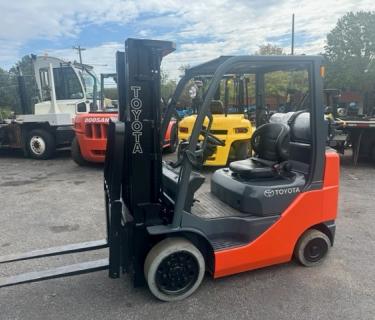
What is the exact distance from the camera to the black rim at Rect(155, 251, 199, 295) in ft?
9.61

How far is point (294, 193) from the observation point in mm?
3283

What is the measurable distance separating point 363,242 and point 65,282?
3569 millimetres

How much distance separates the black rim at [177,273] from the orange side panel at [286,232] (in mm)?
233

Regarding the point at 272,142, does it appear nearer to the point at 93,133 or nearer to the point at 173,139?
the point at 173,139

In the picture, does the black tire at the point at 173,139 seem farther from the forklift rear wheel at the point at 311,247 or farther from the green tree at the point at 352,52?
the green tree at the point at 352,52

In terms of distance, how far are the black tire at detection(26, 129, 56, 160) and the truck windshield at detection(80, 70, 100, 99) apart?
183cm

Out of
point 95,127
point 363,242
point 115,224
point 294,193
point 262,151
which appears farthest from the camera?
point 95,127

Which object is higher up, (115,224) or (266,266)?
(115,224)

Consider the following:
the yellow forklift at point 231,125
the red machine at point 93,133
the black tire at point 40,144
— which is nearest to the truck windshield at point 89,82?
the black tire at point 40,144

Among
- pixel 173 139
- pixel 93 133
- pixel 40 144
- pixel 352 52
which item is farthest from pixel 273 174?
pixel 352 52

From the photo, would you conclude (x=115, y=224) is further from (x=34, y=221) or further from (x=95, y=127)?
(x=95, y=127)

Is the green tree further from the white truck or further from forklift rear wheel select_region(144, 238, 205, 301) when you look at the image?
forklift rear wheel select_region(144, 238, 205, 301)

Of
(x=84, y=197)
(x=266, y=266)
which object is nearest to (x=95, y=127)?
(x=84, y=197)

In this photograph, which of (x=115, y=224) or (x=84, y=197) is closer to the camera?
(x=115, y=224)
